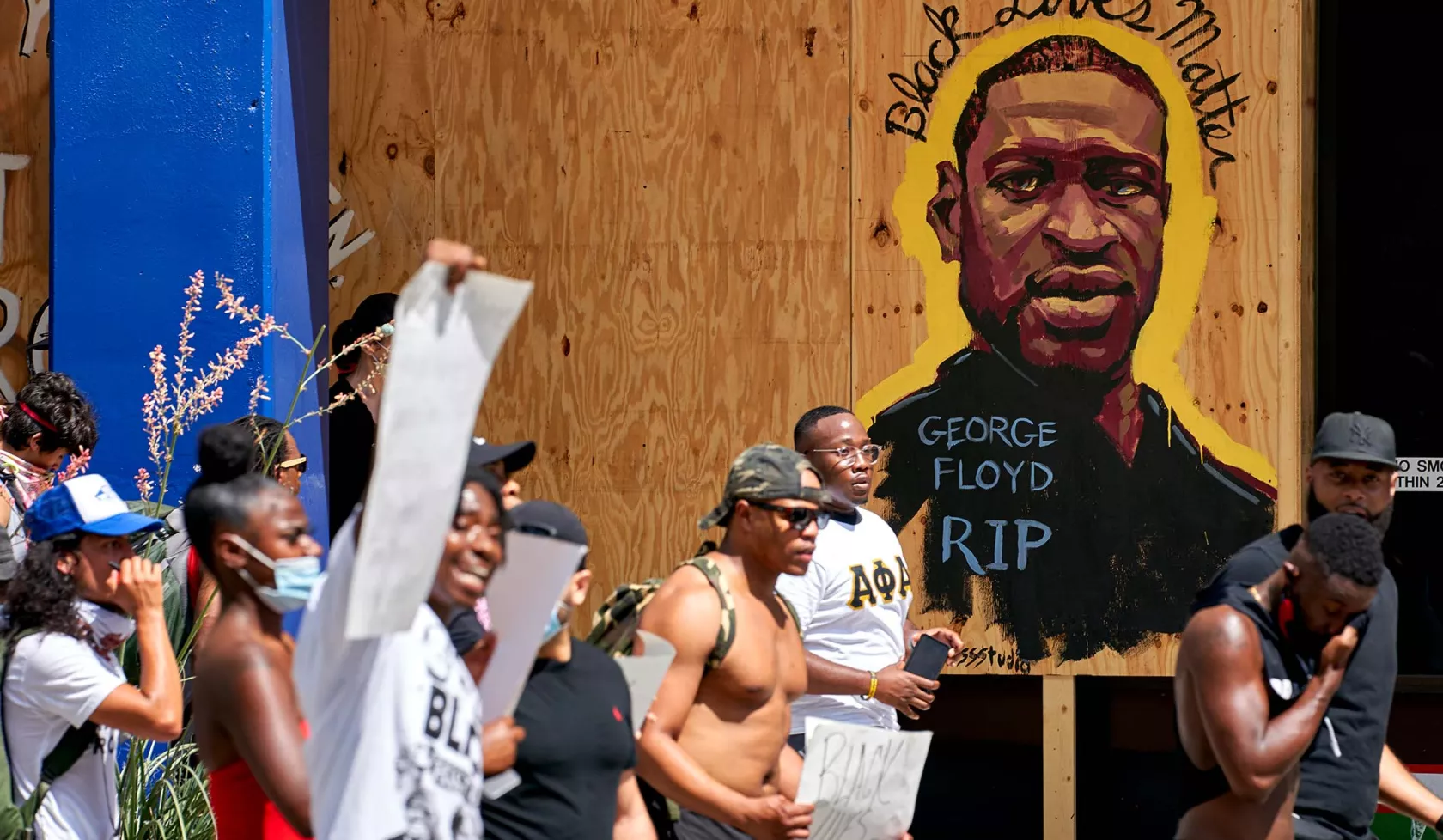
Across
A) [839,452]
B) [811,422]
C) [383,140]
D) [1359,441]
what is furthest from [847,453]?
[383,140]

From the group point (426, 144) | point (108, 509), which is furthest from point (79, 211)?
point (108, 509)

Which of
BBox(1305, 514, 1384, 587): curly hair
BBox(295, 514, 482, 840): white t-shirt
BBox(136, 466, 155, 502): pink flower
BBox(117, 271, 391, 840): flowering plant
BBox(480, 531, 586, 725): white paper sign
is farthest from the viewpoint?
BBox(136, 466, 155, 502): pink flower

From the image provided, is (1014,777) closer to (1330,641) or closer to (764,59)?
(764,59)

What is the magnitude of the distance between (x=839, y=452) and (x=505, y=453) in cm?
218

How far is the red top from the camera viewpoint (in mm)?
3328

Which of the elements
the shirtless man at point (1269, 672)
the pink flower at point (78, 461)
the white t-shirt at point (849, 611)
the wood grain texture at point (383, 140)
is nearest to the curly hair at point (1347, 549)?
the shirtless man at point (1269, 672)

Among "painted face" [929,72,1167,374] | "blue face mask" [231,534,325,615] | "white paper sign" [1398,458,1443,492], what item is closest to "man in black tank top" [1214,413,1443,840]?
"blue face mask" [231,534,325,615]

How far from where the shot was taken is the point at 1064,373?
23.4 feet

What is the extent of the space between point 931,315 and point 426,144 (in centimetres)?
224

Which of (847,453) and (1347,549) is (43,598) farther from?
(847,453)

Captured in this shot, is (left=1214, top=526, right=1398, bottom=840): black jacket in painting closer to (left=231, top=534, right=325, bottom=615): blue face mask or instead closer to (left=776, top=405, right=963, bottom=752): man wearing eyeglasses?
(left=776, top=405, right=963, bottom=752): man wearing eyeglasses

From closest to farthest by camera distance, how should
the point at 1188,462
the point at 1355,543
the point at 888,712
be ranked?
the point at 1355,543
the point at 888,712
the point at 1188,462

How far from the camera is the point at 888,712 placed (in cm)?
598

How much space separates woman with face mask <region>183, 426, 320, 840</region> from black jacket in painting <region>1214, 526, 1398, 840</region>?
2178 millimetres
